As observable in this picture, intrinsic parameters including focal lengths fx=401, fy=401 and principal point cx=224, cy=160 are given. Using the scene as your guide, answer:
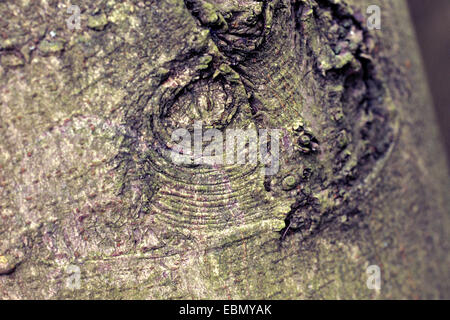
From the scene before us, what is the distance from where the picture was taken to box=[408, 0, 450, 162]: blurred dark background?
74.9 inches

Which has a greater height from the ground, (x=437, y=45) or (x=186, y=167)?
(x=437, y=45)

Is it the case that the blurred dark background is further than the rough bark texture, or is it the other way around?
the blurred dark background

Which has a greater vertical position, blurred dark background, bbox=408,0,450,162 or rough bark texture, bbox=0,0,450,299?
blurred dark background, bbox=408,0,450,162

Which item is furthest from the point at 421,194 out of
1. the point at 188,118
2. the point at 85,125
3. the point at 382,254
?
the point at 85,125

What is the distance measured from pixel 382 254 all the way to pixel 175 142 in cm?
43

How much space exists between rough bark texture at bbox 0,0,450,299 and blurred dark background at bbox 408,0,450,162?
147cm

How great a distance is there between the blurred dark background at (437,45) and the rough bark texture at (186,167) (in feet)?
4.81

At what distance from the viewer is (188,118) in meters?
0.57

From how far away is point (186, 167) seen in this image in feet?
1.89

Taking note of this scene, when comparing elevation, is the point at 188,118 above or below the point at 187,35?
below

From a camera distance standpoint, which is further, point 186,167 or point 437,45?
point 437,45

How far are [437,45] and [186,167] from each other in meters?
1.82

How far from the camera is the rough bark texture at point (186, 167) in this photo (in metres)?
0.52
